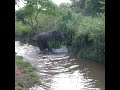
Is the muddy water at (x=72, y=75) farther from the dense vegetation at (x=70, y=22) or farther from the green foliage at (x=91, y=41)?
the dense vegetation at (x=70, y=22)

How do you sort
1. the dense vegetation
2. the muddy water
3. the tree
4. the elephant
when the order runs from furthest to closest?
the tree → the elephant → the dense vegetation → the muddy water

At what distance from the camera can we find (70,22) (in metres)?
10.2

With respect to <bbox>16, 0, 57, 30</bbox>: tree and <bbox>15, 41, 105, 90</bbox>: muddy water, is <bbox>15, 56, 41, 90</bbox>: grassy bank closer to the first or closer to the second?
<bbox>15, 41, 105, 90</bbox>: muddy water

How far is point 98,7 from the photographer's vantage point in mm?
9625

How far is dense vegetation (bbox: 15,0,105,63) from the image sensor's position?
816 cm

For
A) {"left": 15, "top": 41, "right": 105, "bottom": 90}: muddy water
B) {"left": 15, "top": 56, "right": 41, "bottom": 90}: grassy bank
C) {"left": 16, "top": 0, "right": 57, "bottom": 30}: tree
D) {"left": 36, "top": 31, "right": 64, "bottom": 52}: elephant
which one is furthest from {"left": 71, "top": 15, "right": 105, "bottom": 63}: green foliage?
{"left": 16, "top": 0, "right": 57, "bottom": 30}: tree

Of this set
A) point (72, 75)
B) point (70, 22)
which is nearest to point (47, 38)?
point (70, 22)

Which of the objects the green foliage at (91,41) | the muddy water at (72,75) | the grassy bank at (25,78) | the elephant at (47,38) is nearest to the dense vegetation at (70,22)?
the green foliage at (91,41)

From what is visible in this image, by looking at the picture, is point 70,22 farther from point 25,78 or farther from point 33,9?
point 25,78

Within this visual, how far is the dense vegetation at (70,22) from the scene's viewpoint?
8156 mm

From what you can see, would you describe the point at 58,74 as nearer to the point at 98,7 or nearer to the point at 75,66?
the point at 75,66

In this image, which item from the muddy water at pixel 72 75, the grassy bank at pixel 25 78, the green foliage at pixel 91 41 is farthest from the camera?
the green foliage at pixel 91 41
